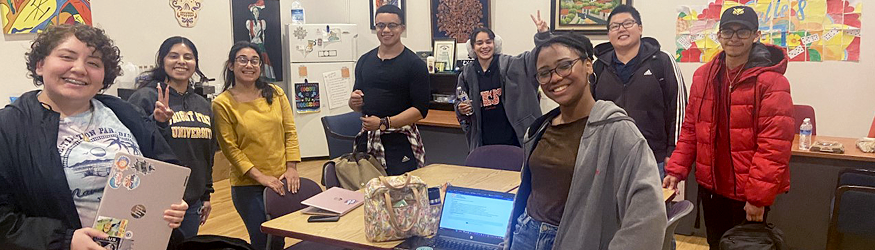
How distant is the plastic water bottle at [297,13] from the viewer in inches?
261

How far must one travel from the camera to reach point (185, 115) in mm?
2543

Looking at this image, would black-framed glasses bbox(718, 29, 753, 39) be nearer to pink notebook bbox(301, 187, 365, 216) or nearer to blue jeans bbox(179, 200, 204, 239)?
pink notebook bbox(301, 187, 365, 216)

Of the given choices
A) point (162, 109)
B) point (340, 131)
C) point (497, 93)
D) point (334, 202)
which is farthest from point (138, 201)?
point (340, 131)

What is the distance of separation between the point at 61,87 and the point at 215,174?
14.4ft

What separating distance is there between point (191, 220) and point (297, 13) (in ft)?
14.6

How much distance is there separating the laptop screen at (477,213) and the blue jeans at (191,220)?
42.4 inches

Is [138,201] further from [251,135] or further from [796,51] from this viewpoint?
[796,51]

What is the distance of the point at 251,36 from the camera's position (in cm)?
645

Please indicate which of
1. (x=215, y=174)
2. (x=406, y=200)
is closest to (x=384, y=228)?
(x=406, y=200)

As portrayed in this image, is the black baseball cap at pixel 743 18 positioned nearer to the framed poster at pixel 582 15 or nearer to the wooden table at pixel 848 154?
the wooden table at pixel 848 154

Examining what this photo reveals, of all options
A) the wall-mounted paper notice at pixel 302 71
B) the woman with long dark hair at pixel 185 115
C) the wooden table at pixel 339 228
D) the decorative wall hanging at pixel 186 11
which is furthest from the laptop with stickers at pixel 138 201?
the wall-mounted paper notice at pixel 302 71

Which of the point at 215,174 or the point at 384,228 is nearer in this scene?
the point at 384,228

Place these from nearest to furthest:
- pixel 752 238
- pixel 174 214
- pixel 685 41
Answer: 1. pixel 174 214
2. pixel 752 238
3. pixel 685 41

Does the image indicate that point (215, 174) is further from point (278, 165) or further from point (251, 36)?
point (278, 165)
